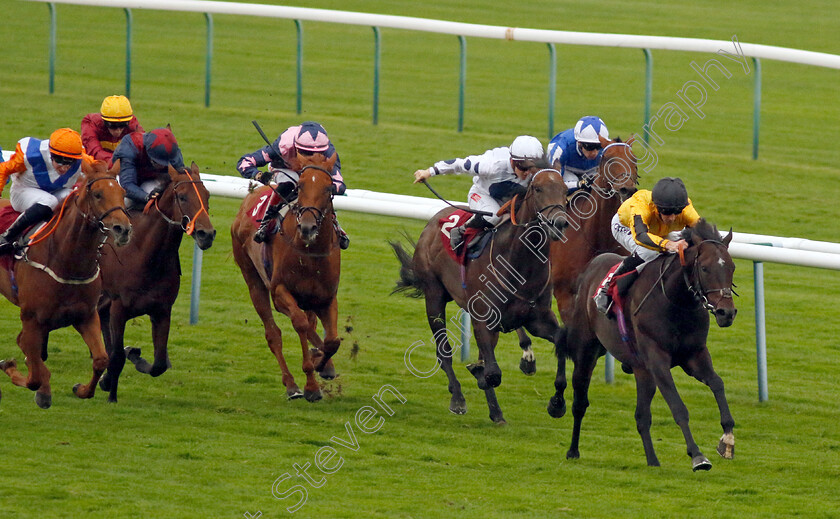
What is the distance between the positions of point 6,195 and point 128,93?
2656 millimetres

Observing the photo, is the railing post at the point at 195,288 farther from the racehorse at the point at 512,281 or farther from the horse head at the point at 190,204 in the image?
the racehorse at the point at 512,281

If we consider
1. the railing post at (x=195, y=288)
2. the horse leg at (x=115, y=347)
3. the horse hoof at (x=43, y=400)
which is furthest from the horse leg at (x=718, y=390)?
the railing post at (x=195, y=288)

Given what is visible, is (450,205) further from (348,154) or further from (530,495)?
(348,154)

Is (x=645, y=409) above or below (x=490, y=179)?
below

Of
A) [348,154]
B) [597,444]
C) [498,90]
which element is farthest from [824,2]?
[597,444]

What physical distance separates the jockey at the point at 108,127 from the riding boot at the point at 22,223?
3.12 ft

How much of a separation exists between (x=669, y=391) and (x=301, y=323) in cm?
252

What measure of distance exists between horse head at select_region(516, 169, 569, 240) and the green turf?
131cm

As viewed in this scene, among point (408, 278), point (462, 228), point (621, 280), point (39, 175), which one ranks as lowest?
point (408, 278)

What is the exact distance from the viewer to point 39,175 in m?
8.24

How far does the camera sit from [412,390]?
9.40m

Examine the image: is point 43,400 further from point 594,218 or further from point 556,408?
point 594,218

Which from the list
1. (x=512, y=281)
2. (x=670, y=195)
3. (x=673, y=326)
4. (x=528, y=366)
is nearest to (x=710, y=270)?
(x=673, y=326)

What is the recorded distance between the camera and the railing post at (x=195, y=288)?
1027 cm
